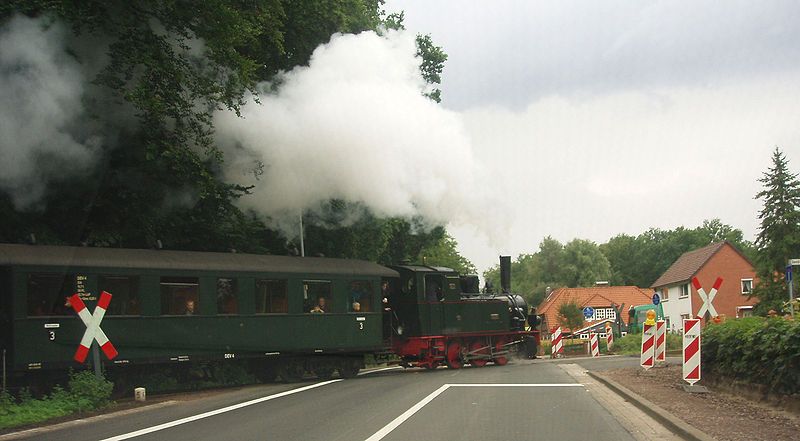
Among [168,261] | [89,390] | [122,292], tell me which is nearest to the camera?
[89,390]

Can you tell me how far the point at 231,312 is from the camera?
18.2 metres

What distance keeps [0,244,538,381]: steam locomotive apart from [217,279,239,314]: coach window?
0.02m

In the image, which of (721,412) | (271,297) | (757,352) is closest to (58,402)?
(271,297)

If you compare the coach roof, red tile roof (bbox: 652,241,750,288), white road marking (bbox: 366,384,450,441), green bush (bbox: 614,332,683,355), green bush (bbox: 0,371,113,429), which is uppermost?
red tile roof (bbox: 652,241,750,288)

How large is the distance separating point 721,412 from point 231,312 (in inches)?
413

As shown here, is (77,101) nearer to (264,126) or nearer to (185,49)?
(185,49)

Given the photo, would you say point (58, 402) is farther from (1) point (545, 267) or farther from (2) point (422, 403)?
(1) point (545, 267)

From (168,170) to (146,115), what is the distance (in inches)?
73.6

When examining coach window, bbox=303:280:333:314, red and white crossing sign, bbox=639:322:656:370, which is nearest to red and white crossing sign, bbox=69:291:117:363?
coach window, bbox=303:280:333:314

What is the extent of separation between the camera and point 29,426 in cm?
1205

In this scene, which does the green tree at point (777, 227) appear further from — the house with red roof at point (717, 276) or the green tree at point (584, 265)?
the green tree at point (584, 265)

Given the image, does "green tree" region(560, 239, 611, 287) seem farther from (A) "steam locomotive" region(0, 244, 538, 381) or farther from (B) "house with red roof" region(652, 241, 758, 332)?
(A) "steam locomotive" region(0, 244, 538, 381)

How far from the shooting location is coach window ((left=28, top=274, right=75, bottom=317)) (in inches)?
588

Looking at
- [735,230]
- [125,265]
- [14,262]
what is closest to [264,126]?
[125,265]
